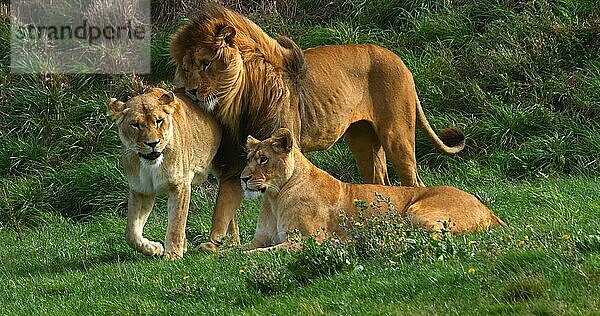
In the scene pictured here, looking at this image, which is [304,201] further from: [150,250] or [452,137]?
[452,137]

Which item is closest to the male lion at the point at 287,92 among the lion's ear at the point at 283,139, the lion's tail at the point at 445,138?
the lion's tail at the point at 445,138

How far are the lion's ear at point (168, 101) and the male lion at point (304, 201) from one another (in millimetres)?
568

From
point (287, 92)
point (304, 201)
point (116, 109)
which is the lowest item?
point (304, 201)

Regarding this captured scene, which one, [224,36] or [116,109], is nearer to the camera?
[116,109]

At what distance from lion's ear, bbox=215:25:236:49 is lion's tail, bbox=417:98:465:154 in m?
2.07

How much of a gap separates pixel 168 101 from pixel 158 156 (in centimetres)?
39

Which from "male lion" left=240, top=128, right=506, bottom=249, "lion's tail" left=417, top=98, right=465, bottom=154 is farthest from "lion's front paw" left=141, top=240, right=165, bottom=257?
"lion's tail" left=417, top=98, right=465, bottom=154

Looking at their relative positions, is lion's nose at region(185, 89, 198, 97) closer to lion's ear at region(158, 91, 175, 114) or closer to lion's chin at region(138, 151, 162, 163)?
lion's ear at region(158, 91, 175, 114)

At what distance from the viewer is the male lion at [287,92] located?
27.7 feet

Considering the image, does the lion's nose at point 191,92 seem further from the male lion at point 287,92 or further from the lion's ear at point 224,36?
the lion's ear at point 224,36

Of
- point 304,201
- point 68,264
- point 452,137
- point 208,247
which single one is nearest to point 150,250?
point 208,247

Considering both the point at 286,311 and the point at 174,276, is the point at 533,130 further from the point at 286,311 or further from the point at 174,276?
the point at 286,311

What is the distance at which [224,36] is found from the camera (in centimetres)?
846

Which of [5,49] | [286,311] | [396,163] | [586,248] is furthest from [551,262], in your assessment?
[5,49]
